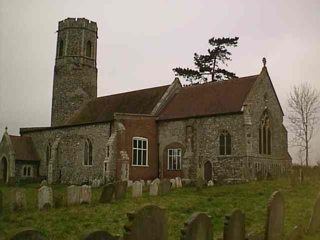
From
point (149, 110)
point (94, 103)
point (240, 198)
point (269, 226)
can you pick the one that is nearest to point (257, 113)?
point (149, 110)

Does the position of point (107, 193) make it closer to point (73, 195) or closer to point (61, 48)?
point (73, 195)

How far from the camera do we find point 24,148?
29.8 meters

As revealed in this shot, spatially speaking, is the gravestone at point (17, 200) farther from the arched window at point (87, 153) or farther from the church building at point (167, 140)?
the arched window at point (87, 153)

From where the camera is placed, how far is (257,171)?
2211cm

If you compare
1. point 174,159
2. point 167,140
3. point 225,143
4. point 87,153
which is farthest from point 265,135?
point 87,153

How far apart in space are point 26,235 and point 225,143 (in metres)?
18.8

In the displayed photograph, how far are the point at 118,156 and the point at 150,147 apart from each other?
88.9 inches

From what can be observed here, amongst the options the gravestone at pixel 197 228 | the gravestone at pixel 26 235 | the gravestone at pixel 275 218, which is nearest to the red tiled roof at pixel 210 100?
the gravestone at pixel 275 218

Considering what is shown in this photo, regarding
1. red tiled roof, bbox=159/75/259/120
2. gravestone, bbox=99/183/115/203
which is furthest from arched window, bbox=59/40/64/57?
gravestone, bbox=99/183/115/203

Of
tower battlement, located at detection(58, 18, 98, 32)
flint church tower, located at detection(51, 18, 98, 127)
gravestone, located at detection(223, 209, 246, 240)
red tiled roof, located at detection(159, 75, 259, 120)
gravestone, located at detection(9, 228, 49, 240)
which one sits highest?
tower battlement, located at detection(58, 18, 98, 32)

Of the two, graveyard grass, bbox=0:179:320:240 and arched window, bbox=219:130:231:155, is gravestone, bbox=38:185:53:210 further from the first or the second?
arched window, bbox=219:130:231:155

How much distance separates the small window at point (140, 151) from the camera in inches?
968

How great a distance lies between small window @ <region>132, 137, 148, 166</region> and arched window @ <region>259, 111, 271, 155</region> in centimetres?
666

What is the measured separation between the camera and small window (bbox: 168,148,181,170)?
24.5 meters
